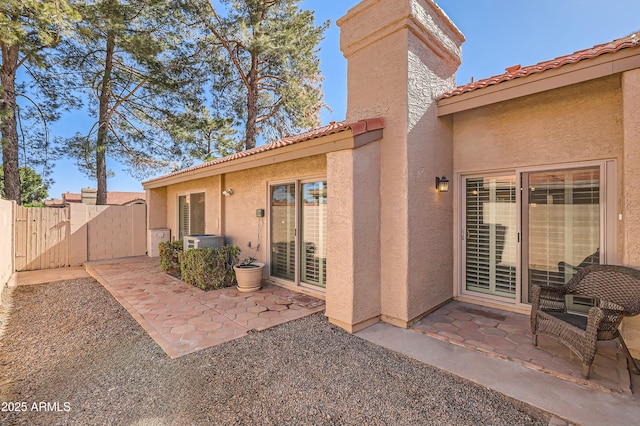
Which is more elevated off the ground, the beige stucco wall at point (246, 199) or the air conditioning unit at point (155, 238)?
the beige stucco wall at point (246, 199)

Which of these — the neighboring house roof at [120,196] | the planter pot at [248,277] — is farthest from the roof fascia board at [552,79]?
the neighboring house roof at [120,196]

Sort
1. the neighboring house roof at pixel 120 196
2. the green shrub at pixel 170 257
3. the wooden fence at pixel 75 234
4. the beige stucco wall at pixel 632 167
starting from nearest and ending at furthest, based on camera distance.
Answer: the beige stucco wall at pixel 632 167
the green shrub at pixel 170 257
the wooden fence at pixel 75 234
the neighboring house roof at pixel 120 196

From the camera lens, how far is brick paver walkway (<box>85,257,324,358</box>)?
15.7ft

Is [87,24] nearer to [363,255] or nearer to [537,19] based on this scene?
[363,255]

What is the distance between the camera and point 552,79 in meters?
4.36

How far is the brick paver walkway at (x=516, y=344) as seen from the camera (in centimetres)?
356

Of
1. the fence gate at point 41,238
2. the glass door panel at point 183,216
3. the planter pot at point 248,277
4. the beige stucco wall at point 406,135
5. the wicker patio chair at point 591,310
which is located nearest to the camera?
the wicker patio chair at point 591,310

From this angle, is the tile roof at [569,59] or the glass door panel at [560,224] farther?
the glass door panel at [560,224]

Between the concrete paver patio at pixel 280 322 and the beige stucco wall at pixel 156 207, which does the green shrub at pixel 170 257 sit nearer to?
the concrete paver patio at pixel 280 322

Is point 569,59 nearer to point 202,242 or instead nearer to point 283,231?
point 283,231

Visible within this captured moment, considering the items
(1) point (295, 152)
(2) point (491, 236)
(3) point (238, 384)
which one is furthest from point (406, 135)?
(3) point (238, 384)

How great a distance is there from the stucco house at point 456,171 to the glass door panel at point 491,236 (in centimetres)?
2

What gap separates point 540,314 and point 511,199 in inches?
97.3

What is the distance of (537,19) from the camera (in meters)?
9.02
